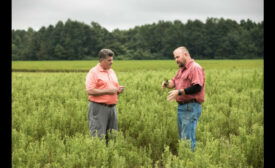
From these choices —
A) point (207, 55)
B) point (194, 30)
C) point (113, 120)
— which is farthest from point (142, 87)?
point (194, 30)

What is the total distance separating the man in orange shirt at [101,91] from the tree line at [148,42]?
66117mm

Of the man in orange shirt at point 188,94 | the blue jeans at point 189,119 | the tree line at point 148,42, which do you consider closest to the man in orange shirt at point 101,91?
the man in orange shirt at point 188,94

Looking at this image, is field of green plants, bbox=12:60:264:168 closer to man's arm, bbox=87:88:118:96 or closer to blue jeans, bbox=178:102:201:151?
blue jeans, bbox=178:102:201:151

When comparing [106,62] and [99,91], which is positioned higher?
[106,62]

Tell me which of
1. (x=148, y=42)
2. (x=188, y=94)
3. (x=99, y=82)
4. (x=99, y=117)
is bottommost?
(x=99, y=117)

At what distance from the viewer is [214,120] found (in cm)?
554

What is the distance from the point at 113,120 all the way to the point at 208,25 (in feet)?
282

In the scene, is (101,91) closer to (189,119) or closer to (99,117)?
(99,117)

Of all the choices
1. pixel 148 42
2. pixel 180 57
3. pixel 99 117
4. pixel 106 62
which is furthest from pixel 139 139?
pixel 148 42

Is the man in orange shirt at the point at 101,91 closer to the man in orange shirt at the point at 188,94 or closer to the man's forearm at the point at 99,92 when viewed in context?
the man's forearm at the point at 99,92

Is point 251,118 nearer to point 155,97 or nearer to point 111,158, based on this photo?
point 155,97

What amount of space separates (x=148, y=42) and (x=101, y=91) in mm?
82206

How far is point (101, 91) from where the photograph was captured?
13.1 ft

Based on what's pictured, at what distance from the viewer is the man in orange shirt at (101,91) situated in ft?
13.3
